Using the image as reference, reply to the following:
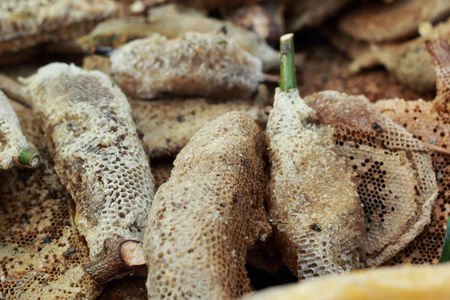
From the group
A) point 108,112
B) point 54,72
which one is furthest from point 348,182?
point 54,72

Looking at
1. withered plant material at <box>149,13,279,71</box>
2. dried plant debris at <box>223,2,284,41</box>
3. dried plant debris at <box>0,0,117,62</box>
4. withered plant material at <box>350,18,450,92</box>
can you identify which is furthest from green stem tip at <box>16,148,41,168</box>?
withered plant material at <box>350,18,450,92</box>

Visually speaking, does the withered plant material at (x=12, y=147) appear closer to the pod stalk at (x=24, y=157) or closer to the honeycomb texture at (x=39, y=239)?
the pod stalk at (x=24, y=157)

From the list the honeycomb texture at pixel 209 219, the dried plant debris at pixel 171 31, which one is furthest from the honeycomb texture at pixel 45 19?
the honeycomb texture at pixel 209 219

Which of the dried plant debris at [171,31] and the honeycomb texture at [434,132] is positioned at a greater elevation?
the dried plant debris at [171,31]

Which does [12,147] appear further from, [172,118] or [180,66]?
[180,66]

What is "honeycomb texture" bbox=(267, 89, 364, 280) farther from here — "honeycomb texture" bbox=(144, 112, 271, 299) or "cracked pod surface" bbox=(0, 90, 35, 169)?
"cracked pod surface" bbox=(0, 90, 35, 169)

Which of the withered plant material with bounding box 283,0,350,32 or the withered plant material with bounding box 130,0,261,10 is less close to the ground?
the withered plant material with bounding box 130,0,261,10

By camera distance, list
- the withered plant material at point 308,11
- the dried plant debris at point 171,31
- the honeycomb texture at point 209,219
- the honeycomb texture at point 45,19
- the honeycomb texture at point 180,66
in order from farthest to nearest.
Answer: the withered plant material at point 308,11 < the dried plant debris at point 171,31 < the honeycomb texture at point 45,19 < the honeycomb texture at point 180,66 < the honeycomb texture at point 209,219

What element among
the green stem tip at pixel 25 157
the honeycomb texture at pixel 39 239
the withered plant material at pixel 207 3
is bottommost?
the honeycomb texture at pixel 39 239
